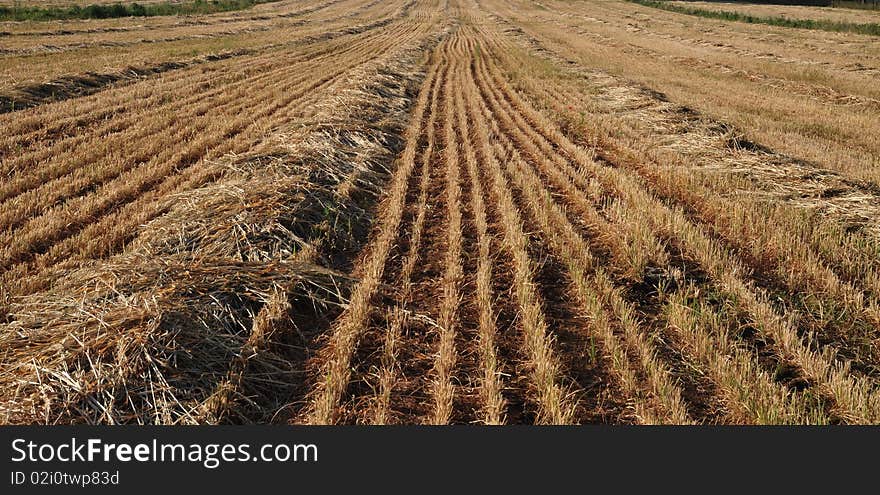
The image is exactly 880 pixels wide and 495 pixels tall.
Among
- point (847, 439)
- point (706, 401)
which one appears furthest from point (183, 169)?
point (847, 439)

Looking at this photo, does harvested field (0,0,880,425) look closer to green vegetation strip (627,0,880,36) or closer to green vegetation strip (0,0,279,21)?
green vegetation strip (0,0,279,21)

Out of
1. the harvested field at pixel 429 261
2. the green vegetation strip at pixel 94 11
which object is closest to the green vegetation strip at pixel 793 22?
the harvested field at pixel 429 261

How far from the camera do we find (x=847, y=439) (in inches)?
128

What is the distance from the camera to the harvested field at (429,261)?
3.77 m

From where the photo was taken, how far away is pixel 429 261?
5.91m

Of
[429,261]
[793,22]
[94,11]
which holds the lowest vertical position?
[429,261]

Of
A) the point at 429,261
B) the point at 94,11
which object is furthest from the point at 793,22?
the point at 94,11

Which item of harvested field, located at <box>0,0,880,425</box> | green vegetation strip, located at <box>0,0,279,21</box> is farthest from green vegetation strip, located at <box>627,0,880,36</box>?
green vegetation strip, located at <box>0,0,279,21</box>

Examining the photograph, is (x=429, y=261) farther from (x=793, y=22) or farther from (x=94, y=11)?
(x=793, y=22)

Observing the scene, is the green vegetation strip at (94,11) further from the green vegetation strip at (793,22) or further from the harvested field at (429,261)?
the green vegetation strip at (793,22)

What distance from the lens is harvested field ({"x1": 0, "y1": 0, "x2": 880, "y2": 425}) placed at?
3770 millimetres

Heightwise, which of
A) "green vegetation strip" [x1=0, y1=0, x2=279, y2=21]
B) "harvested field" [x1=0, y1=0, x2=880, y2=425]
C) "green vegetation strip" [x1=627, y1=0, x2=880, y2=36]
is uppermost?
"green vegetation strip" [x1=0, y1=0, x2=279, y2=21]

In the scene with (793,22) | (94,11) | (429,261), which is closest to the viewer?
(429,261)

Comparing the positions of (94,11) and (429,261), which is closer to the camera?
(429,261)
